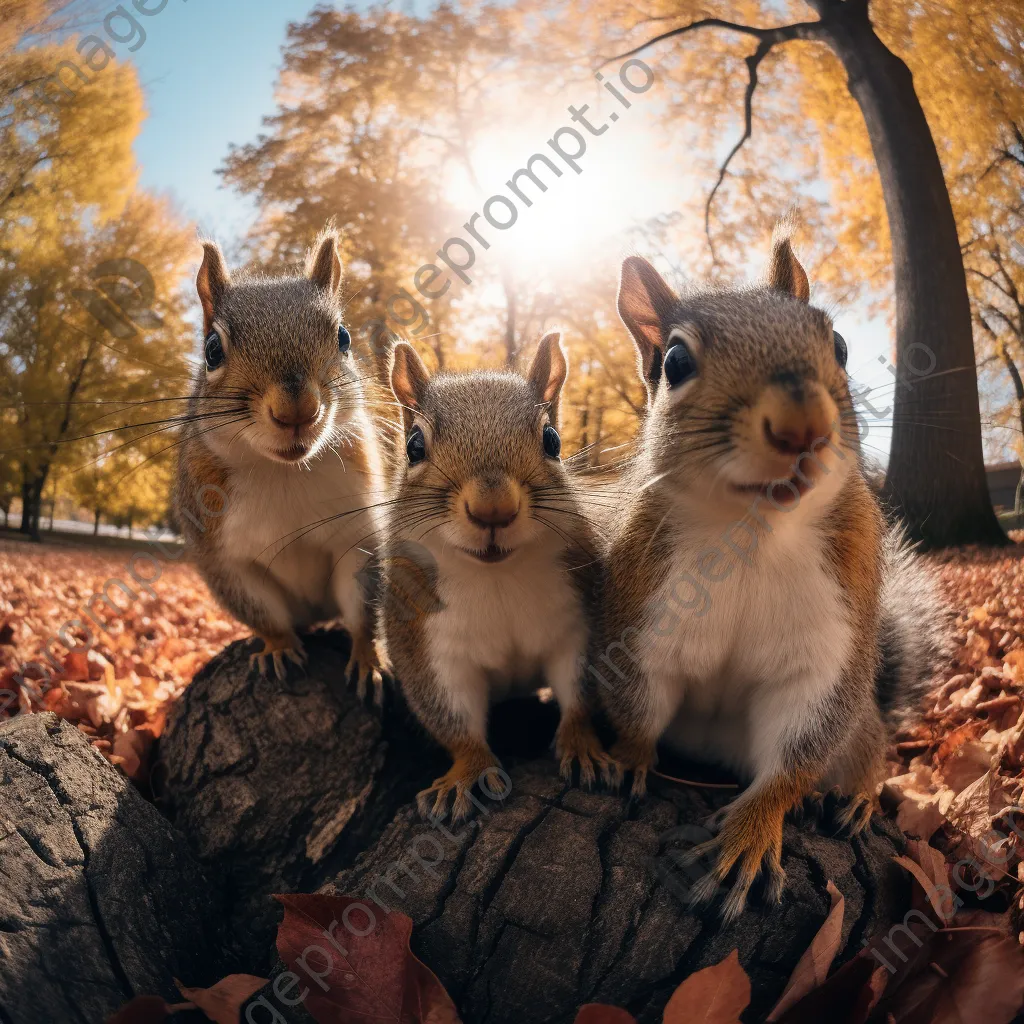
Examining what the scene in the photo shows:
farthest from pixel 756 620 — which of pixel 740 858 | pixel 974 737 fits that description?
pixel 974 737

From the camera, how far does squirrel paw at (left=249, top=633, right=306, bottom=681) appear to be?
185 centimetres

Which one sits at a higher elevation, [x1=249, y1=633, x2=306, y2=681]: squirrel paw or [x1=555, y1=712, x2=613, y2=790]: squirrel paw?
[x1=249, y1=633, x2=306, y2=681]: squirrel paw

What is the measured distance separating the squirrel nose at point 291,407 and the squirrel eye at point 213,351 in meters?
0.28

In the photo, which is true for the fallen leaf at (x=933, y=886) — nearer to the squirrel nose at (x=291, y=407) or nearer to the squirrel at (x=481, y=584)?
the squirrel at (x=481, y=584)

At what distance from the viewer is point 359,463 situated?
5.99ft

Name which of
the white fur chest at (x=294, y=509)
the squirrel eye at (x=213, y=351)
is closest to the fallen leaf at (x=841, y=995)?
the white fur chest at (x=294, y=509)

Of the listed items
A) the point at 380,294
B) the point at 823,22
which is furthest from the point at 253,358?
the point at 823,22

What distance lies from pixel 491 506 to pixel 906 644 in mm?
1010

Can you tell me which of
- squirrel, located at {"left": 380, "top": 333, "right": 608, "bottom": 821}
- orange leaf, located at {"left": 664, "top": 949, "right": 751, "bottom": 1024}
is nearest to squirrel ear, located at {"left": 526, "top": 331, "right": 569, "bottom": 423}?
squirrel, located at {"left": 380, "top": 333, "right": 608, "bottom": 821}

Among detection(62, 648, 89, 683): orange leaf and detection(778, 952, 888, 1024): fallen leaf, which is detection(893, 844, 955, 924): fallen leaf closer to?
detection(778, 952, 888, 1024): fallen leaf

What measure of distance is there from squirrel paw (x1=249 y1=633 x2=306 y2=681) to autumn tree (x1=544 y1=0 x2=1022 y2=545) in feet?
4.47

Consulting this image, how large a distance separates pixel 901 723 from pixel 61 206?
8.06ft

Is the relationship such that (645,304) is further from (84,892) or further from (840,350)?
(84,892)

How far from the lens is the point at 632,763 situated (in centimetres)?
147
